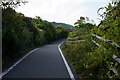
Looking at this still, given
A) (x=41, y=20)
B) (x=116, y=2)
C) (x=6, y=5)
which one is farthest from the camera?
(x=41, y=20)

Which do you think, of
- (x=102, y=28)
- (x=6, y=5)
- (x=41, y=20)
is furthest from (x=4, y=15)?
(x=41, y=20)

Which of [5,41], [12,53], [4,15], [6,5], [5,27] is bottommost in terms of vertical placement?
[12,53]

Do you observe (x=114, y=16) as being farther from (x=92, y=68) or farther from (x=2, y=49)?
(x=2, y=49)

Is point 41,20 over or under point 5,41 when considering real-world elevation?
over

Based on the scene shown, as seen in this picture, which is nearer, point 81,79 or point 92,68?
point 81,79

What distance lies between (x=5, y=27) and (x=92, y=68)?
5832 millimetres

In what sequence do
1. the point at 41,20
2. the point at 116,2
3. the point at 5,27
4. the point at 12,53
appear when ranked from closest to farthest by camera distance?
the point at 116,2 < the point at 5,27 < the point at 12,53 < the point at 41,20

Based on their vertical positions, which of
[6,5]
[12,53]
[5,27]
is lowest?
[12,53]

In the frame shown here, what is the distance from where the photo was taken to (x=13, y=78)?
614 cm

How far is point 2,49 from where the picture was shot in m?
10.2

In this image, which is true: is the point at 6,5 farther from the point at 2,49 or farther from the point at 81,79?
the point at 81,79

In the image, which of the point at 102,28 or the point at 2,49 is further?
the point at 2,49

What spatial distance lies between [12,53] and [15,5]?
3674mm

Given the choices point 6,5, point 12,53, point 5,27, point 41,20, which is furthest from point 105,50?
point 41,20
